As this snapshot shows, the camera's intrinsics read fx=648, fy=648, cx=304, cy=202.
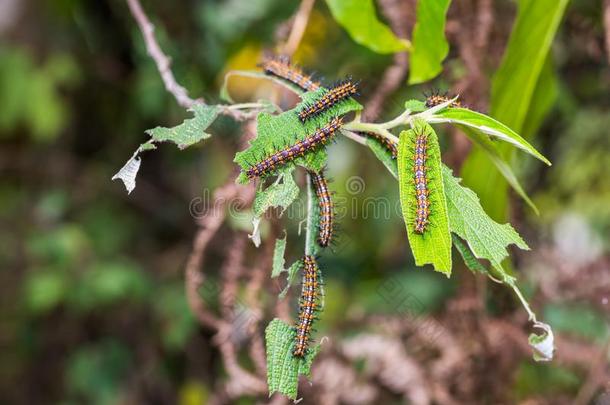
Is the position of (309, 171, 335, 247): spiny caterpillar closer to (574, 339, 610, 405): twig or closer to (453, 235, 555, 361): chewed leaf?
(453, 235, 555, 361): chewed leaf

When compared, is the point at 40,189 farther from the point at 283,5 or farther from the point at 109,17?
the point at 283,5

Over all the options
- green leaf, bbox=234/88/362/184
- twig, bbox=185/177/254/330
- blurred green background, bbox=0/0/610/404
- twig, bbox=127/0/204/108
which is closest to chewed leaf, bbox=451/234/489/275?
green leaf, bbox=234/88/362/184

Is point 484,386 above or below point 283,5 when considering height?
below

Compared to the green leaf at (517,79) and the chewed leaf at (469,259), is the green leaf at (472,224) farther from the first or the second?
the green leaf at (517,79)

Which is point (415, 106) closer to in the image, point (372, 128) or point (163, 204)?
point (372, 128)

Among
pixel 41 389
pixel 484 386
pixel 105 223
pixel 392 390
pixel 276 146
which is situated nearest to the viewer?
pixel 276 146

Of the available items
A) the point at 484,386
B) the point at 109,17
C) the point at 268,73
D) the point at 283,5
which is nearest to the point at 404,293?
the point at 484,386
